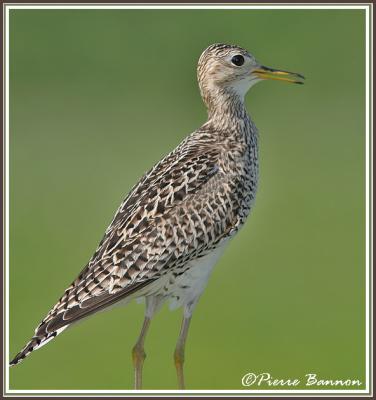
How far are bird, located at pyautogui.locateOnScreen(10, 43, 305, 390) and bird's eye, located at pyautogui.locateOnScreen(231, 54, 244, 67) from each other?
0.77 m

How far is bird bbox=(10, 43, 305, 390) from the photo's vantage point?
34.1 ft

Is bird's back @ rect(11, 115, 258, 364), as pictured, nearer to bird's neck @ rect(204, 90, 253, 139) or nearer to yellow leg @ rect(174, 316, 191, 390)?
bird's neck @ rect(204, 90, 253, 139)

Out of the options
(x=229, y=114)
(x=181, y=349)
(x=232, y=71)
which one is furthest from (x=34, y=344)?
(x=232, y=71)

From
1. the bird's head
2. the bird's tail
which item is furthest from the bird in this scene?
the bird's head

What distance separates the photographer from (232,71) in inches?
467

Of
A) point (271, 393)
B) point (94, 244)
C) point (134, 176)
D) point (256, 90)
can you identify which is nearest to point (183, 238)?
point (271, 393)

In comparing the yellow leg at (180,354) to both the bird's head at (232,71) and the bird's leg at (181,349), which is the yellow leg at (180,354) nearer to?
the bird's leg at (181,349)

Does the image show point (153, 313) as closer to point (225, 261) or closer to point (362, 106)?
point (225, 261)

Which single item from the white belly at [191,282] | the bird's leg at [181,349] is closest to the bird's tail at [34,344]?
→ the white belly at [191,282]

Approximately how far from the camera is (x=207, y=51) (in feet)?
39.4

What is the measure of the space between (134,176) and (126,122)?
4.86m

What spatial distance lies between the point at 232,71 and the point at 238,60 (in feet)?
0.46

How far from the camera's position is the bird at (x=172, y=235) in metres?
10.4

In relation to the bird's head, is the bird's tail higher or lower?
lower
